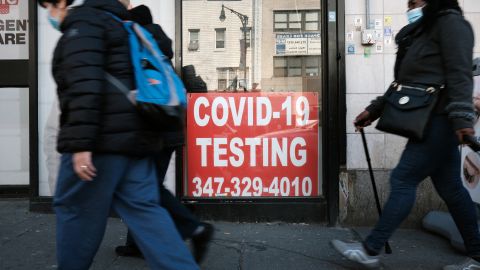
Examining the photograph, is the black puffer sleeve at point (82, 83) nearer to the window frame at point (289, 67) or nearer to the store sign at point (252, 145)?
the store sign at point (252, 145)

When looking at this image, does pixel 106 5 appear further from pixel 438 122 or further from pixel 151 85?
pixel 438 122

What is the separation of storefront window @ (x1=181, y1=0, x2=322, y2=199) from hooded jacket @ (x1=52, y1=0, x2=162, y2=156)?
8.60 feet

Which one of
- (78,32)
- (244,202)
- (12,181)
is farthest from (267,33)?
(12,181)

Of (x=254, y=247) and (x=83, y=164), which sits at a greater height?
(x=83, y=164)

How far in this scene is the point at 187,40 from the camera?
501cm

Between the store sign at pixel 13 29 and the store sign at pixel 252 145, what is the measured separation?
244cm

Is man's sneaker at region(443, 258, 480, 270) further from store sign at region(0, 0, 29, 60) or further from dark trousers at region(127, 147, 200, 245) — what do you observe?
store sign at region(0, 0, 29, 60)

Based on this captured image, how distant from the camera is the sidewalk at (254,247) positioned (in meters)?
3.57

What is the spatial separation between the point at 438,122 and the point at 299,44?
2299mm

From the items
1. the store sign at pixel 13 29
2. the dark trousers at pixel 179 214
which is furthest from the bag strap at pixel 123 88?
the store sign at pixel 13 29

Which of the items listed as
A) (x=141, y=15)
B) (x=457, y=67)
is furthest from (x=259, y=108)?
(x=457, y=67)

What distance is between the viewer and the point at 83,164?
2135mm

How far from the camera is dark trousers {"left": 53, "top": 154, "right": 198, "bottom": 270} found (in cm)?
225

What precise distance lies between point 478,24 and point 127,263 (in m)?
3.91
